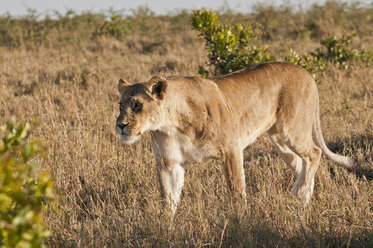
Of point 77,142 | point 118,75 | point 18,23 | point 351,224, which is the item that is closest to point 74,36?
point 18,23

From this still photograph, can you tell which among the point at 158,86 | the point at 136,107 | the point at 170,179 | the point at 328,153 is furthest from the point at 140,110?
the point at 328,153

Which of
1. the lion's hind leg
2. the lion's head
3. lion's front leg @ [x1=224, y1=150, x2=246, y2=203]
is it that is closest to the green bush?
the lion's head

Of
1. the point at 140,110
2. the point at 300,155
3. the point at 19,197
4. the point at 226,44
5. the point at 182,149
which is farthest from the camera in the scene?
the point at 226,44

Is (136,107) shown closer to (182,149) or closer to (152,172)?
(182,149)

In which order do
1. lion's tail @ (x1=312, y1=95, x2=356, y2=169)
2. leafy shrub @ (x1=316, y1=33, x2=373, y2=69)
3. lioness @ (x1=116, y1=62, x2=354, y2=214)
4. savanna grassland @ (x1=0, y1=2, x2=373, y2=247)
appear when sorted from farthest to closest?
leafy shrub @ (x1=316, y1=33, x2=373, y2=69), lion's tail @ (x1=312, y1=95, x2=356, y2=169), lioness @ (x1=116, y1=62, x2=354, y2=214), savanna grassland @ (x1=0, y1=2, x2=373, y2=247)

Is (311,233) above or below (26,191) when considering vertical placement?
below

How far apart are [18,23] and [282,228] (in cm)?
1622

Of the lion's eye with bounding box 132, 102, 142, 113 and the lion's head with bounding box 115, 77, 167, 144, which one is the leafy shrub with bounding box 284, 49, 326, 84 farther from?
the lion's eye with bounding box 132, 102, 142, 113

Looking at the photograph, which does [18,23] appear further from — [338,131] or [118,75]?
[338,131]

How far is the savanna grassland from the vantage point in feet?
10.7

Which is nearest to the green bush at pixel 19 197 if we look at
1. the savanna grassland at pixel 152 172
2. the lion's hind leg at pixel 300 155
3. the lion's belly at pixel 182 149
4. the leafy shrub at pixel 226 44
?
the savanna grassland at pixel 152 172

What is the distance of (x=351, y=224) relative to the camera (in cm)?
321

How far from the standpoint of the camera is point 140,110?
3.83 metres

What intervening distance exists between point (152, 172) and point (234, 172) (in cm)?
105
